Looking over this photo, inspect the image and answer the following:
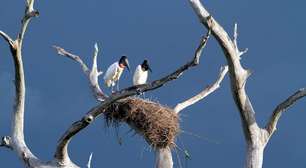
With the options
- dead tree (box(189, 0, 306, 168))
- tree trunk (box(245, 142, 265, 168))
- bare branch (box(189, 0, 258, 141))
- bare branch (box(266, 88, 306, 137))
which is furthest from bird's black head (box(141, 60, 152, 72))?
tree trunk (box(245, 142, 265, 168))

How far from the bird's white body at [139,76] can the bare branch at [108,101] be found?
4.69 m

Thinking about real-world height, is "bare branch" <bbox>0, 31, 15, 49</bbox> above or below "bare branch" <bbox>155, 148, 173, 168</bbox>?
above

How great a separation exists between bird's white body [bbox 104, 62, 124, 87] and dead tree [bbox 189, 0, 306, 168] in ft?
16.5

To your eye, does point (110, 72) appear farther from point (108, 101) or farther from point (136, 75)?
point (108, 101)

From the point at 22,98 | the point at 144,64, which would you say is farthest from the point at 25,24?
the point at 144,64

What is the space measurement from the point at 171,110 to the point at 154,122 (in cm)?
54

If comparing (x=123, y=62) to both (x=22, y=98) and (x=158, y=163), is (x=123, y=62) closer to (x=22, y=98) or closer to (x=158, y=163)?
(x=158, y=163)

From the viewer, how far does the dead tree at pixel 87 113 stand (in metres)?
9.61

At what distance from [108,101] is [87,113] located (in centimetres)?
28

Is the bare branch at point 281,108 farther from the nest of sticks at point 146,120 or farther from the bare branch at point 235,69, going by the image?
the nest of sticks at point 146,120

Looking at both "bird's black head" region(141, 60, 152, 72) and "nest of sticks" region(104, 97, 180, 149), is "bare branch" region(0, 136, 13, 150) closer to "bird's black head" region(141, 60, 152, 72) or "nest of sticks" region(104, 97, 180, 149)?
"nest of sticks" region(104, 97, 180, 149)

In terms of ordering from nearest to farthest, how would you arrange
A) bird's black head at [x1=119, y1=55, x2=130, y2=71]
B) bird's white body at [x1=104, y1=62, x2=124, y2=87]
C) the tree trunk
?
1. the tree trunk
2. bird's white body at [x1=104, y1=62, x2=124, y2=87]
3. bird's black head at [x1=119, y1=55, x2=130, y2=71]

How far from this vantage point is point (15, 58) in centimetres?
1081

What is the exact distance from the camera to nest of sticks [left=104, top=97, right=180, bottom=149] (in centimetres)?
1234
